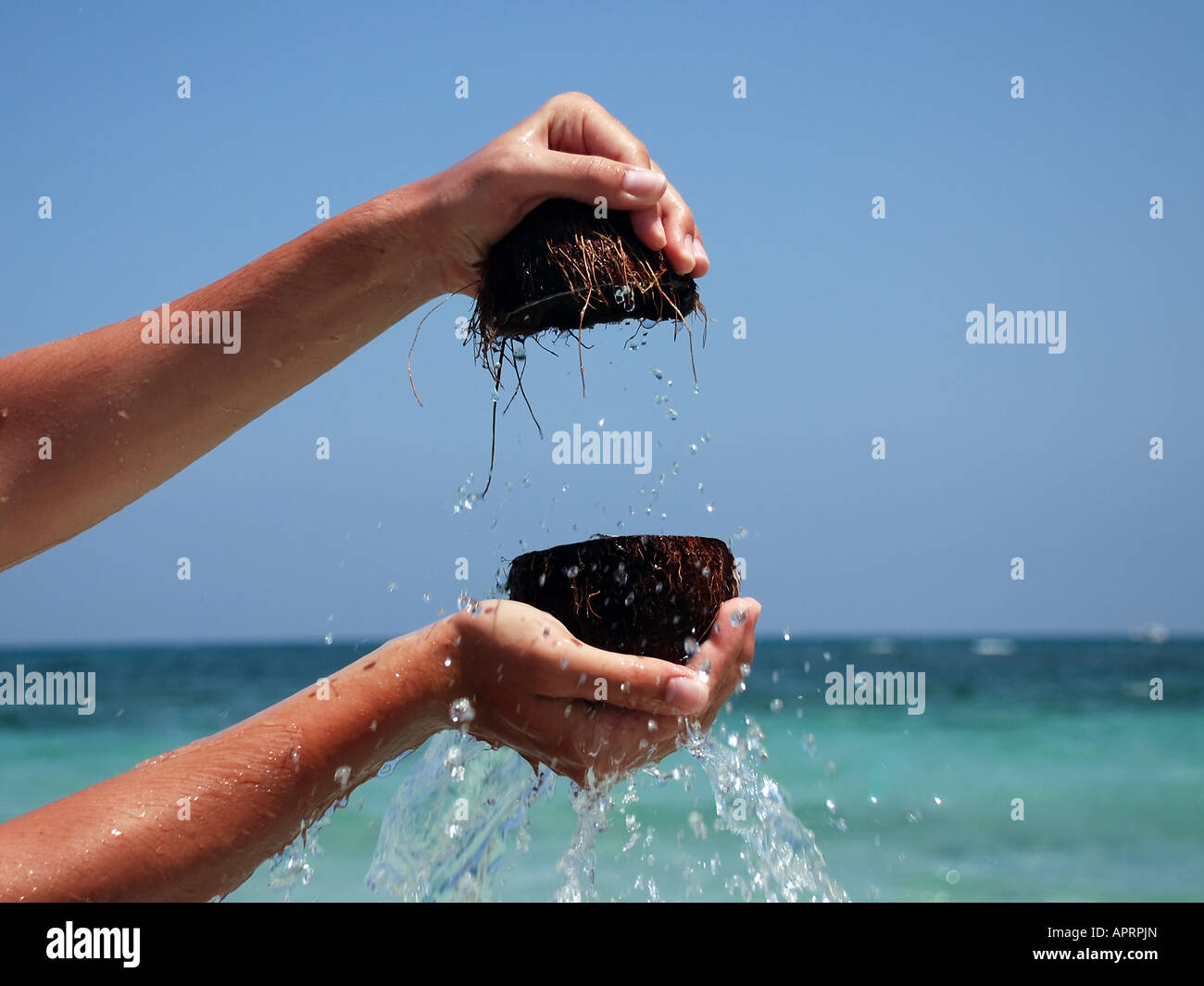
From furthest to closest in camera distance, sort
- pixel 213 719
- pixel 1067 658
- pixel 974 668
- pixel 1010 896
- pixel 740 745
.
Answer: pixel 1067 658, pixel 974 668, pixel 213 719, pixel 1010 896, pixel 740 745

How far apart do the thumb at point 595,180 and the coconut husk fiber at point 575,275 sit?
3.1 inches

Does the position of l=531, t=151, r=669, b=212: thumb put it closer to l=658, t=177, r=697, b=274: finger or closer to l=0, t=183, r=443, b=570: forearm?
l=658, t=177, r=697, b=274: finger

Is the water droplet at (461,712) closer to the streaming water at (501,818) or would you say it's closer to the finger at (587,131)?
the streaming water at (501,818)

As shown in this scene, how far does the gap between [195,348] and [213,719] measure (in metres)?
24.6

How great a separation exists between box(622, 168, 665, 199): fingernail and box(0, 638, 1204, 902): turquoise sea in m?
1.54

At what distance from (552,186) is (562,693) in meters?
1.26

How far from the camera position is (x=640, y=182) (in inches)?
112

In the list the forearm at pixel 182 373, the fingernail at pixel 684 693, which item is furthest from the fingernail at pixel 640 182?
the fingernail at pixel 684 693

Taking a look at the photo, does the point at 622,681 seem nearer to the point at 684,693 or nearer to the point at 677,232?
the point at 684,693

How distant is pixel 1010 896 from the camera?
9789 mm

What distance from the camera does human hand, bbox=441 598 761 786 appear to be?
8.34 ft

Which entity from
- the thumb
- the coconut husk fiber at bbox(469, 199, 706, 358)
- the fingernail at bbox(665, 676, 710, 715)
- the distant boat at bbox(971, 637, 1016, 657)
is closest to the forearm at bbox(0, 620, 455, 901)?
the fingernail at bbox(665, 676, 710, 715)
